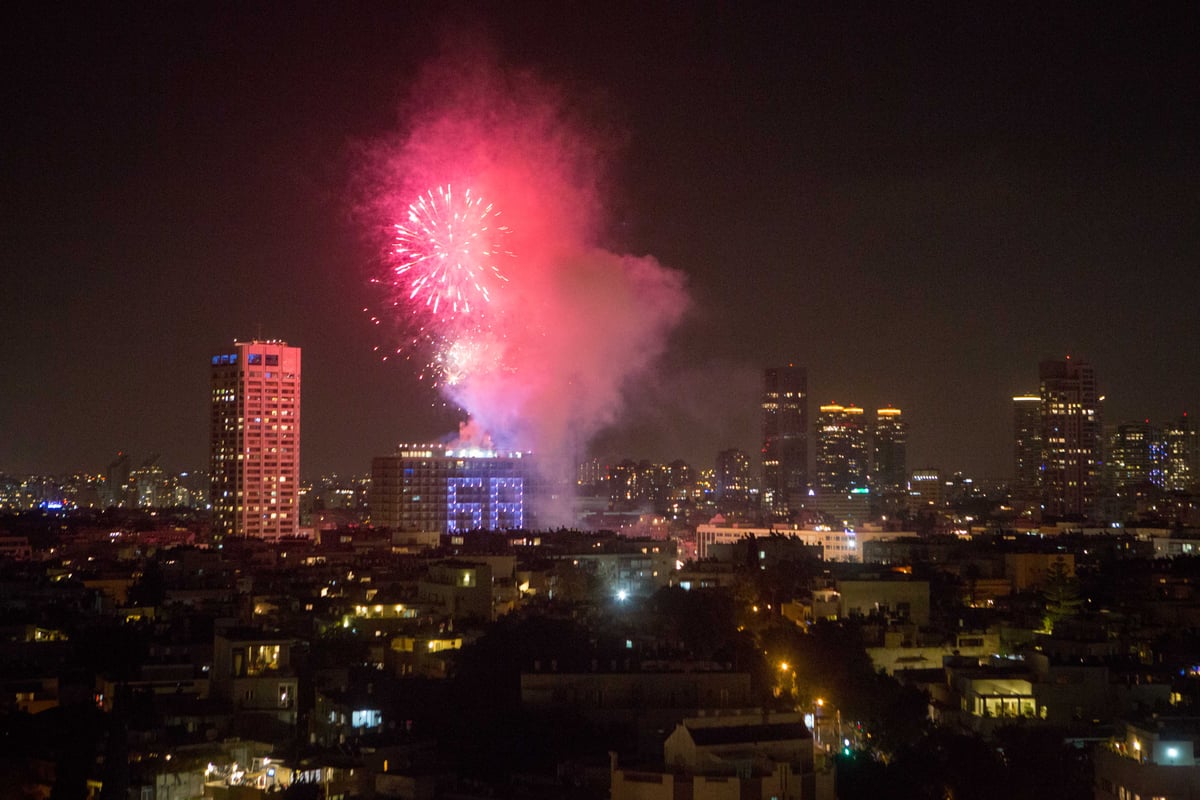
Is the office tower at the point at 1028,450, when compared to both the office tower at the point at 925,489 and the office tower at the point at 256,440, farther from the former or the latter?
the office tower at the point at 256,440

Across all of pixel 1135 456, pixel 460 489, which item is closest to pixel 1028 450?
pixel 1135 456

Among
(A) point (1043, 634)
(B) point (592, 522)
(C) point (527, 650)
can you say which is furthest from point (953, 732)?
(B) point (592, 522)

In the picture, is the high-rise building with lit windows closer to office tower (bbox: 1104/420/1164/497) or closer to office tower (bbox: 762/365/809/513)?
office tower (bbox: 762/365/809/513)

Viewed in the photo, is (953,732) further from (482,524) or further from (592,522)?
(592,522)

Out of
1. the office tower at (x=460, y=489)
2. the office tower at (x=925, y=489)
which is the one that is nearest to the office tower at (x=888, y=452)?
the office tower at (x=925, y=489)

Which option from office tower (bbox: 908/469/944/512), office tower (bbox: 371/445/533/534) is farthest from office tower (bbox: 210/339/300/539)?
office tower (bbox: 908/469/944/512)

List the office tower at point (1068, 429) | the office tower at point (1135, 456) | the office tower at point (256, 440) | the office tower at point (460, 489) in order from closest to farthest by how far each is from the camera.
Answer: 1. the office tower at point (460, 489)
2. the office tower at point (256, 440)
3. the office tower at point (1068, 429)
4. the office tower at point (1135, 456)
